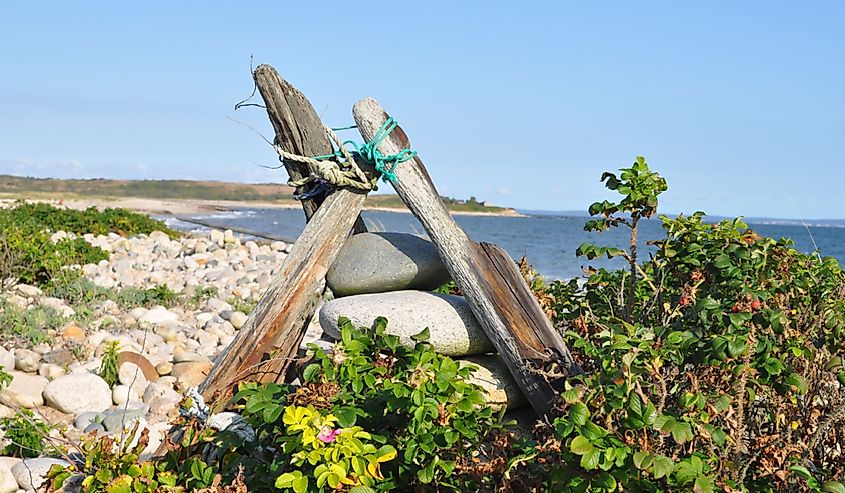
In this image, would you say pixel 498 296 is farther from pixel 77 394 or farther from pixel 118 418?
pixel 77 394

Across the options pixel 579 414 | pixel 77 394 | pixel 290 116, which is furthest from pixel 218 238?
pixel 579 414

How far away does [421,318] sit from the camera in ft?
14.9

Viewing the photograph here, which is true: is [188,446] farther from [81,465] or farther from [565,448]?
[565,448]

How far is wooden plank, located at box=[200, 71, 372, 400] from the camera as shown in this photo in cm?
461

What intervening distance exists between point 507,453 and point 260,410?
3.70 ft

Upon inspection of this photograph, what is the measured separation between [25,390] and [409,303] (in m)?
3.43

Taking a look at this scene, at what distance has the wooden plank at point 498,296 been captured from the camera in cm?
425

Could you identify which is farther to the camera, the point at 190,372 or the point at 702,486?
the point at 190,372

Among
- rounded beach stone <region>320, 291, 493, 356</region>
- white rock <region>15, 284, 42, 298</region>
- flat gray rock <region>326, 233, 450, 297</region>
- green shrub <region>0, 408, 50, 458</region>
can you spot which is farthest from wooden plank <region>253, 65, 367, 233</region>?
white rock <region>15, 284, 42, 298</region>

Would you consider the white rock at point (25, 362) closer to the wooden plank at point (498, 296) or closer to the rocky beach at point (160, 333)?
the rocky beach at point (160, 333)

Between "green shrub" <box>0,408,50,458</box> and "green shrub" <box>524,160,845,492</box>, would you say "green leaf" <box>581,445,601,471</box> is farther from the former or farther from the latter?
"green shrub" <box>0,408,50,458</box>

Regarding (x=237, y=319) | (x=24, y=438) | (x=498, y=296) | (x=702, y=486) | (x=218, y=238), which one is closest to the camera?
(x=702, y=486)

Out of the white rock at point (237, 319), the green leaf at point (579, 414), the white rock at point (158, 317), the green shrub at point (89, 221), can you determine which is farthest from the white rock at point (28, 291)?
the green shrub at point (89, 221)

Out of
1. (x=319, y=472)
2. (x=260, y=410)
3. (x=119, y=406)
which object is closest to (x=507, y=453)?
(x=319, y=472)
